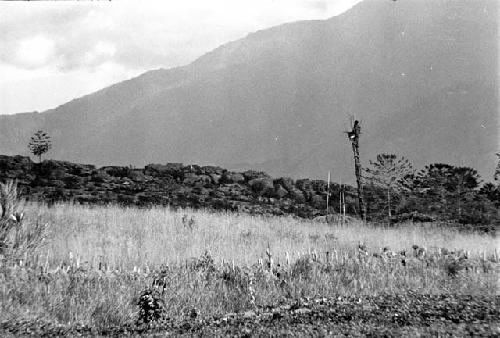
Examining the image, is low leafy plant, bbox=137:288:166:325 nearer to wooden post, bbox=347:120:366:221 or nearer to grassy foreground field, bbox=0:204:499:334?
grassy foreground field, bbox=0:204:499:334

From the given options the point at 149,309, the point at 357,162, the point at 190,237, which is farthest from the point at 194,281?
the point at 357,162

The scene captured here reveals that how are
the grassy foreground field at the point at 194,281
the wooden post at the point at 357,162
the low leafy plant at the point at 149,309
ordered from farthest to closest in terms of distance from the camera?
the wooden post at the point at 357,162 < the grassy foreground field at the point at 194,281 < the low leafy plant at the point at 149,309

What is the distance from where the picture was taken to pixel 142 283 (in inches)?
259

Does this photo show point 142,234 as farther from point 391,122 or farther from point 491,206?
point 391,122

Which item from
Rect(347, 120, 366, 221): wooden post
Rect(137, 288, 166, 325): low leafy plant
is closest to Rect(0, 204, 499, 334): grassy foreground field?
Rect(137, 288, 166, 325): low leafy plant

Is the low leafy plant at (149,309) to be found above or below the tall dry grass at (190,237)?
below

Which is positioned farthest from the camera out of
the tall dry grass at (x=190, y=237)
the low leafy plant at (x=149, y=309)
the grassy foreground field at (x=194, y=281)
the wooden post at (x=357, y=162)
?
the wooden post at (x=357, y=162)

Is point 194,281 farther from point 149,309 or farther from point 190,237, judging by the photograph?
point 190,237

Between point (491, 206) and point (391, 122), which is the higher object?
point (391, 122)

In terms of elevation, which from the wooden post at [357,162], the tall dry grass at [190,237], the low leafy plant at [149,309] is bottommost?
the low leafy plant at [149,309]

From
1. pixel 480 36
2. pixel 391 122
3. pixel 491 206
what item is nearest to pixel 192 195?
pixel 491 206

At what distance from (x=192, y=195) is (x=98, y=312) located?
19.9m

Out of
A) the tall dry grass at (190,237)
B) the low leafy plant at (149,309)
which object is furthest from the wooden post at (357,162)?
the low leafy plant at (149,309)

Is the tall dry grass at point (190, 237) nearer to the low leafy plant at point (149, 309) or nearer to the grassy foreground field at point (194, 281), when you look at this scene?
the grassy foreground field at point (194, 281)
